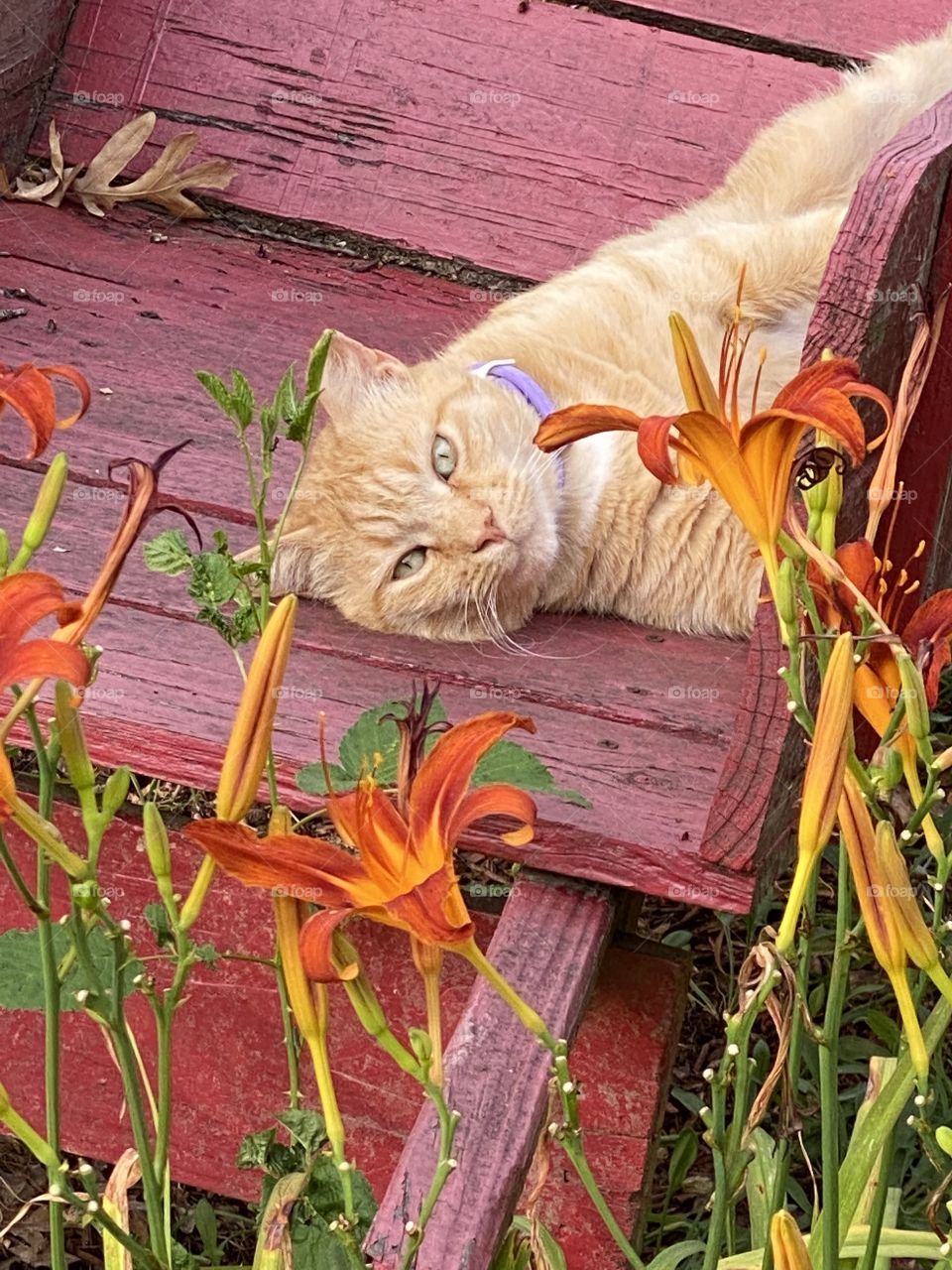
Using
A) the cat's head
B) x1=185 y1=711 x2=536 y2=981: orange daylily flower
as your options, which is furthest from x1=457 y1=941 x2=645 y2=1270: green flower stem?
the cat's head

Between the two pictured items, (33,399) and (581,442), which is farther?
(581,442)

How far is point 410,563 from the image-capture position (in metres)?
2.54

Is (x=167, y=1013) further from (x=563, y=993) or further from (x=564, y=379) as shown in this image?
(x=564, y=379)

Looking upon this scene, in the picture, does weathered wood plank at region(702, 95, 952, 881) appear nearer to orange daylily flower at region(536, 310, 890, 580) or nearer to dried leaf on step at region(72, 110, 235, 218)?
orange daylily flower at region(536, 310, 890, 580)

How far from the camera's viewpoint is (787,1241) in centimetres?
75

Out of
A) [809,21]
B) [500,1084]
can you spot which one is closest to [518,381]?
[809,21]

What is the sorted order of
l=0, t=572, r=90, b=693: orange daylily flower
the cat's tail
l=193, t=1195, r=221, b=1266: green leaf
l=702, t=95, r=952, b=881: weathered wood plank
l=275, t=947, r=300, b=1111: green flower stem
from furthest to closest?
the cat's tail
l=193, t=1195, r=221, b=1266: green leaf
l=702, t=95, r=952, b=881: weathered wood plank
l=275, t=947, r=300, b=1111: green flower stem
l=0, t=572, r=90, b=693: orange daylily flower

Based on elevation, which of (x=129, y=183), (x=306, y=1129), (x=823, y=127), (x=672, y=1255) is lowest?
(x=672, y=1255)

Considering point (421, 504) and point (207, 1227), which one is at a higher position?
point (421, 504)

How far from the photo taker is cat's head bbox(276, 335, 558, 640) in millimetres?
2410

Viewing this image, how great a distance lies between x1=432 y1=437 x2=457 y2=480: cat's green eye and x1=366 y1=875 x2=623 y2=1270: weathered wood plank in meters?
1.14

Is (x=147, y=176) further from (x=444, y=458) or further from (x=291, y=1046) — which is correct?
(x=291, y=1046)

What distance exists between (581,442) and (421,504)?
0.31m

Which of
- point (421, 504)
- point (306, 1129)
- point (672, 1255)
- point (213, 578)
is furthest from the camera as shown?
point (421, 504)
